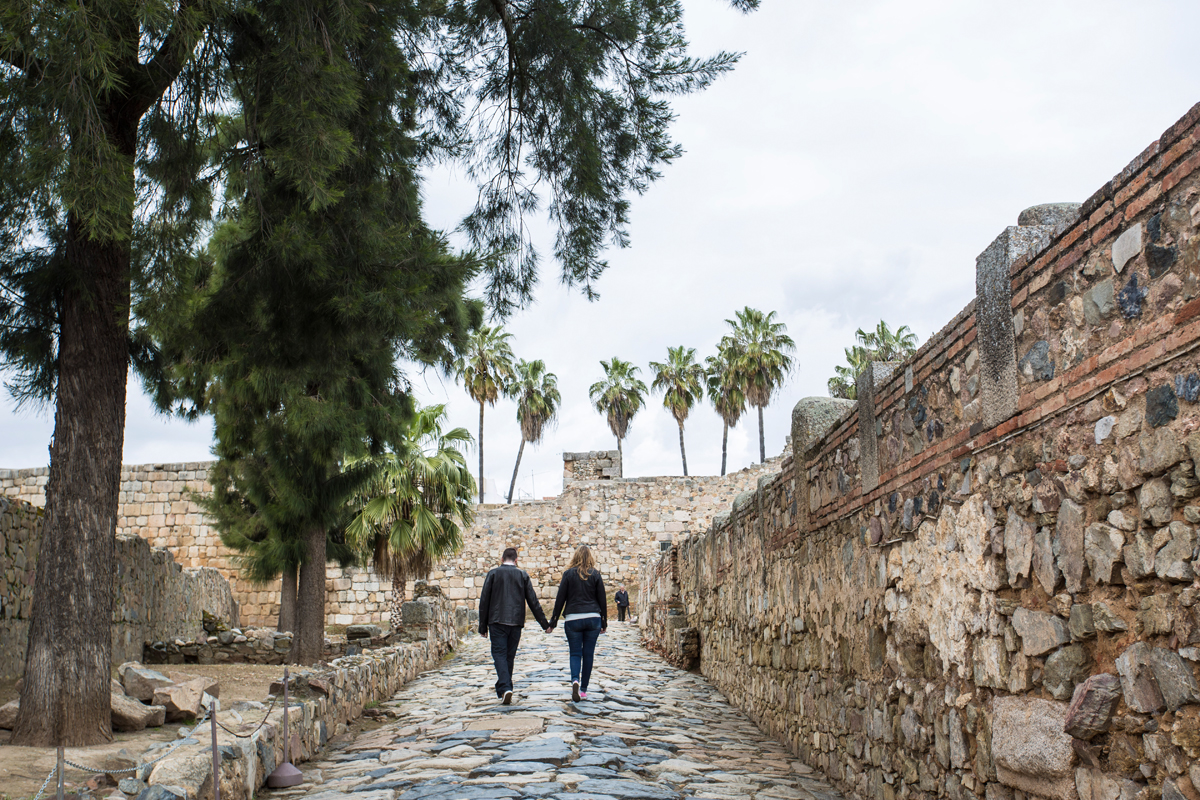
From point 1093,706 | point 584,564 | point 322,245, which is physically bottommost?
point 1093,706

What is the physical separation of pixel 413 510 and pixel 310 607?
5.93 metres

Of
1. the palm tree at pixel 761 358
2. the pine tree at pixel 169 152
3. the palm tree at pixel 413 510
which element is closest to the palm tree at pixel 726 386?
the palm tree at pixel 761 358

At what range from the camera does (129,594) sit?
11.6 meters

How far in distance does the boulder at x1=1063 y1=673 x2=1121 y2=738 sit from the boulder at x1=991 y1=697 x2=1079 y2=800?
9 cm

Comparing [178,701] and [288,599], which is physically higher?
[288,599]

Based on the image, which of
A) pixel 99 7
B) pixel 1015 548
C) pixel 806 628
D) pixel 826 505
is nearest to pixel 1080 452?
pixel 1015 548

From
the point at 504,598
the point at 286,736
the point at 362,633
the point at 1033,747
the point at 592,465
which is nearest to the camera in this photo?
the point at 1033,747

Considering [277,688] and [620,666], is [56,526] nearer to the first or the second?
[277,688]

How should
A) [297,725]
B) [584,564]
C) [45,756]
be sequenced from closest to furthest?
[45,756], [297,725], [584,564]

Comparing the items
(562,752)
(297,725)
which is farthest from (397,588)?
(562,752)

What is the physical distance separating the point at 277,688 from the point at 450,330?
3824 mm

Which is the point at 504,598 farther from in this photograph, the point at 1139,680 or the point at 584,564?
the point at 1139,680

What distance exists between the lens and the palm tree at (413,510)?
17156 mm

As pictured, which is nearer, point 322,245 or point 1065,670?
point 1065,670
